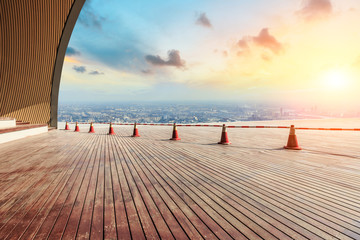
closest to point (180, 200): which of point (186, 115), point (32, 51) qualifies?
point (32, 51)

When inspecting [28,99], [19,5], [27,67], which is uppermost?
[19,5]

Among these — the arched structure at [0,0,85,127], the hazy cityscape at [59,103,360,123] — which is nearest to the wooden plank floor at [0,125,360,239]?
the hazy cityscape at [59,103,360,123]

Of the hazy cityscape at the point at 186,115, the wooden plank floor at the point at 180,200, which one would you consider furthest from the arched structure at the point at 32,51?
the wooden plank floor at the point at 180,200

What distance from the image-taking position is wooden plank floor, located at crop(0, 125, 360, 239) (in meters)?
1.98

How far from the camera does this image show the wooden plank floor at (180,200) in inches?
77.8

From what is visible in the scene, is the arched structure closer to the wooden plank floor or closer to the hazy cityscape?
the hazy cityscape

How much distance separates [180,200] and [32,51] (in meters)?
17.4

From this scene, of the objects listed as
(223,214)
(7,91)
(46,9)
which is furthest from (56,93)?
(223,214)

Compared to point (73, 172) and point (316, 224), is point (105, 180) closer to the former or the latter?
point (73, 172)

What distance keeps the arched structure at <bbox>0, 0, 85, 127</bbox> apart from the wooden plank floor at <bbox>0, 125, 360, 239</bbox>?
12.6m

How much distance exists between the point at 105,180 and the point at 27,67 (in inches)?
622

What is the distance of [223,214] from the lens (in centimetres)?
229

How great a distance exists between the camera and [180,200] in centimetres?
266

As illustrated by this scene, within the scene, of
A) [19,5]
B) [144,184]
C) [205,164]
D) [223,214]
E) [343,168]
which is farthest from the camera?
[19,5]
